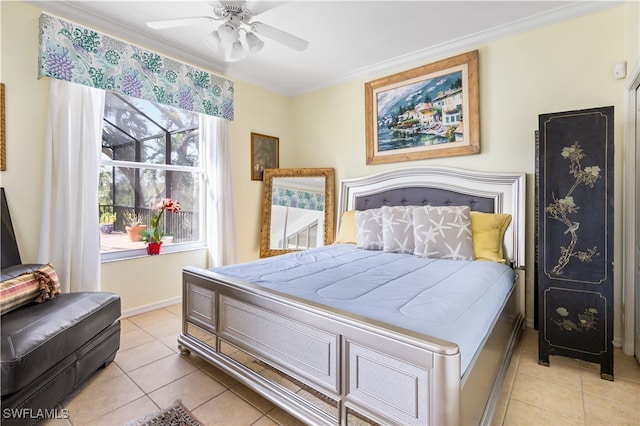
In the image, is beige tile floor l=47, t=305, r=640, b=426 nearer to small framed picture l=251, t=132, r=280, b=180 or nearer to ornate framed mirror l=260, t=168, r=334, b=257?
ornate framed mirror l=260, t=168, r=334, b=257

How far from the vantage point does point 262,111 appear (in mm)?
4172

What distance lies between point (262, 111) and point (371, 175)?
1769 mm

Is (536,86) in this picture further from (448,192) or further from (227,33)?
(227,33)

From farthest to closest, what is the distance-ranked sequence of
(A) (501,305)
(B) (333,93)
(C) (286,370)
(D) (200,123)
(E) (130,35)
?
(B) (333,93) → (D) (200,123) → (E) (130,35) → (A) (501,305) → (C) (286,370)

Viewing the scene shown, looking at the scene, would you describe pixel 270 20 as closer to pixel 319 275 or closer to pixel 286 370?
pixel 319 275

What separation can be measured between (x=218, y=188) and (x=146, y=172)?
75cm

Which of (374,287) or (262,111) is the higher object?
(262,111)

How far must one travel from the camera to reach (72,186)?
2531mm

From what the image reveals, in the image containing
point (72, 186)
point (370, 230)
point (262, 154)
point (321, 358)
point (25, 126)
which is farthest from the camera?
point (262, 154)

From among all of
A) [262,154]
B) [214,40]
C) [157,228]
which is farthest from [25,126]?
[262,154]

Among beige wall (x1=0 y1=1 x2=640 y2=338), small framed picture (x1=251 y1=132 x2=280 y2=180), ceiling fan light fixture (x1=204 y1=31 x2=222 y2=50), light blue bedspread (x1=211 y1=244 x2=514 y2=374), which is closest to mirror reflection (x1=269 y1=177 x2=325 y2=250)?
small framed picture (x1=251 y1=132 x2=280 y2=180)

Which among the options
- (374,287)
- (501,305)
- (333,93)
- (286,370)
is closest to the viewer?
A: (286,370)

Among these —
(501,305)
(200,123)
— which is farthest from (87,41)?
(501,305)

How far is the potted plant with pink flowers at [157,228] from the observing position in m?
3.20
